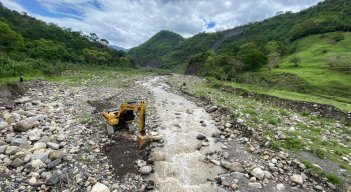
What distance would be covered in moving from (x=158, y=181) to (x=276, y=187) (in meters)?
4.58

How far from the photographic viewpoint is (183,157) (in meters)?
11.9

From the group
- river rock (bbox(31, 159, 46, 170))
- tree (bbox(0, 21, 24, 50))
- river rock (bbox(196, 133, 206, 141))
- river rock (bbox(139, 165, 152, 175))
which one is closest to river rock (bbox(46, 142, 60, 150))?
river rock (bbox(31, 159, 46, 170))

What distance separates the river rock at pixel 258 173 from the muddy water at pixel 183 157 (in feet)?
4.42

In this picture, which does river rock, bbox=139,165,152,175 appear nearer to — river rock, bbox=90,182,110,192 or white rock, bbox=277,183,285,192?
river rock, bbox=90,182,110,192

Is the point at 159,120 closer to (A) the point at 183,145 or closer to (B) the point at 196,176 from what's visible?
(A) the point at 183,145

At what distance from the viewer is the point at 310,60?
216 ft

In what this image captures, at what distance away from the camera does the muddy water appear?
973cm

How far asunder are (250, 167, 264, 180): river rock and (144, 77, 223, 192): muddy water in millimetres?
1346

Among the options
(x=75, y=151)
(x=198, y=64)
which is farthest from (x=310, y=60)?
(x=75, y=151)

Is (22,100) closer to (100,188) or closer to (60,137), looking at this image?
(60,137)

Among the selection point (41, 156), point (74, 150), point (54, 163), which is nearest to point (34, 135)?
point (41, 156)

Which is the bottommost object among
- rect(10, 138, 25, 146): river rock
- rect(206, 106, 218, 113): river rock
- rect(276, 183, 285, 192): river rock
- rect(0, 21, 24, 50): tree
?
rect(10, 138, 25, 146): river rock

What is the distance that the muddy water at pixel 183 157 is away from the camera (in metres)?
9.73

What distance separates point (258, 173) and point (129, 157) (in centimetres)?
557
